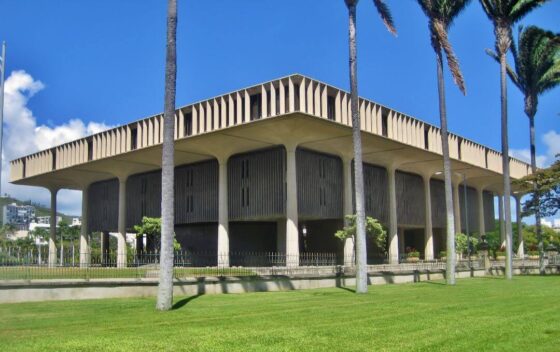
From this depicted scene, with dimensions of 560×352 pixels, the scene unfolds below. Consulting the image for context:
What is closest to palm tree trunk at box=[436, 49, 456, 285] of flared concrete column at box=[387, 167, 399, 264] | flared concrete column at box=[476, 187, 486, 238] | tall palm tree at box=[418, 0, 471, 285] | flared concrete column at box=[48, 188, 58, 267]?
tall palm tree at box=[418, 0, 471, 285]

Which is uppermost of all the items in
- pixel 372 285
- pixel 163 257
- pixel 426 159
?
pixel 426 159

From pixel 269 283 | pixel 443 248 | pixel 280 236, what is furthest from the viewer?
pixel 443 248

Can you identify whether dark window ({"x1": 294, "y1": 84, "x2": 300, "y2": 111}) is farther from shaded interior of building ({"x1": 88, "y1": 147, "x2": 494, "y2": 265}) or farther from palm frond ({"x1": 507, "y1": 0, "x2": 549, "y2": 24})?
palm frond ({"x1": 507, "y1": 0, "x2": 549, "y2": 24})

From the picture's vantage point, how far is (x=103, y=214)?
199ft

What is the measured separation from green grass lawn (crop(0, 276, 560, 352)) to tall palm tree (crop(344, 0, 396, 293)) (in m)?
3.47

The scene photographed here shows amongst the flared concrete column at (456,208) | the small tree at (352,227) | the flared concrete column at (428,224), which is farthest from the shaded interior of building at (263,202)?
the small tree at (352,227)

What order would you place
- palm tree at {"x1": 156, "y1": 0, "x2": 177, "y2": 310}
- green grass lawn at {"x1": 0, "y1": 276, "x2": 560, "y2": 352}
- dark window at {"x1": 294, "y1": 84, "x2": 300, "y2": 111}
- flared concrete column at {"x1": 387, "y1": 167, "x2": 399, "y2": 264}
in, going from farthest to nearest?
flared concrete column at {"x1": 387, "y1": 167, "x2": 399, "y2": 264}, dark window at {"x1": 294, "y1": 84, "x2": 300, "y2": 111}, palm tree at {"x1": 156, "y1": 0, "x2": 177, "y2": 310}, green grass lawn at {"x1": 0, "y1": 276, "x2": 560, "y2": 352}

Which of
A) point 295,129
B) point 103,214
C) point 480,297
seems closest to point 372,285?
point 480,297

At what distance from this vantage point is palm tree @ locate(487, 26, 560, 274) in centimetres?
3997

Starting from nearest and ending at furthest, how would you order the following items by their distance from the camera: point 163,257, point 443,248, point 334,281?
point 163,257 → point 334,281 → point 443,248

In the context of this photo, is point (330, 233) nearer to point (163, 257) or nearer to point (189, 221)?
point (189, 221)

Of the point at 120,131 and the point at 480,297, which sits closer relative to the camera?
the point at 480,297

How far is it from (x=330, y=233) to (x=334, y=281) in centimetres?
2191

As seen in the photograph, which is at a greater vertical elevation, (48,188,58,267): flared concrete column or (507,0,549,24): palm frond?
(507,0,549,24): palm frond
